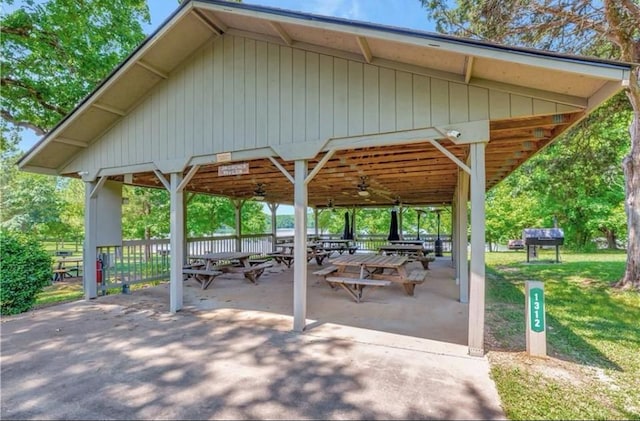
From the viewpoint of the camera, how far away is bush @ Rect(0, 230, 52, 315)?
17.8 ft

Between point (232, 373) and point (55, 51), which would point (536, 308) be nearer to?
point (232, 373)

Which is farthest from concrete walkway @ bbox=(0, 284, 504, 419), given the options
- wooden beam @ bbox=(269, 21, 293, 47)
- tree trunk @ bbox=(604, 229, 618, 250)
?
tree trunk @ bbox=(604, 229, 618, 250)

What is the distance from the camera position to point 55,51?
8820 mm

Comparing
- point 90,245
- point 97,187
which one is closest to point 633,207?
point 97,187

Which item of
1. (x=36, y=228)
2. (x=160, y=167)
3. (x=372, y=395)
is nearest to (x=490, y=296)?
(x=372, y=395)

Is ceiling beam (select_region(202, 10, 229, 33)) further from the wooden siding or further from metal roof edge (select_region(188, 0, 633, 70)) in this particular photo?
metal roof edge (select_region(188, 0, 633, 70))

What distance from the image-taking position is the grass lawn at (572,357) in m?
2.60

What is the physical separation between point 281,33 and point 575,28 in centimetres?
640

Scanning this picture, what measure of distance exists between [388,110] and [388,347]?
2.85 metres

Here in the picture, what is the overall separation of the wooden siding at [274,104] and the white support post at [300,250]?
508mm

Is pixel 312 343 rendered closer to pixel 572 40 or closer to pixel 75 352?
pixel 75 352

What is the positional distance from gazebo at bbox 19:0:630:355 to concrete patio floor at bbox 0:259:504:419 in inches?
24.3

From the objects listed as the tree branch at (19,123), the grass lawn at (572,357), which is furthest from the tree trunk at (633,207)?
the tree branch at (19,123)

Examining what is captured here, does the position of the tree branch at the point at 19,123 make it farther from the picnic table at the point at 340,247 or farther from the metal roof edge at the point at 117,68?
the picnic table at the point at 340,247
